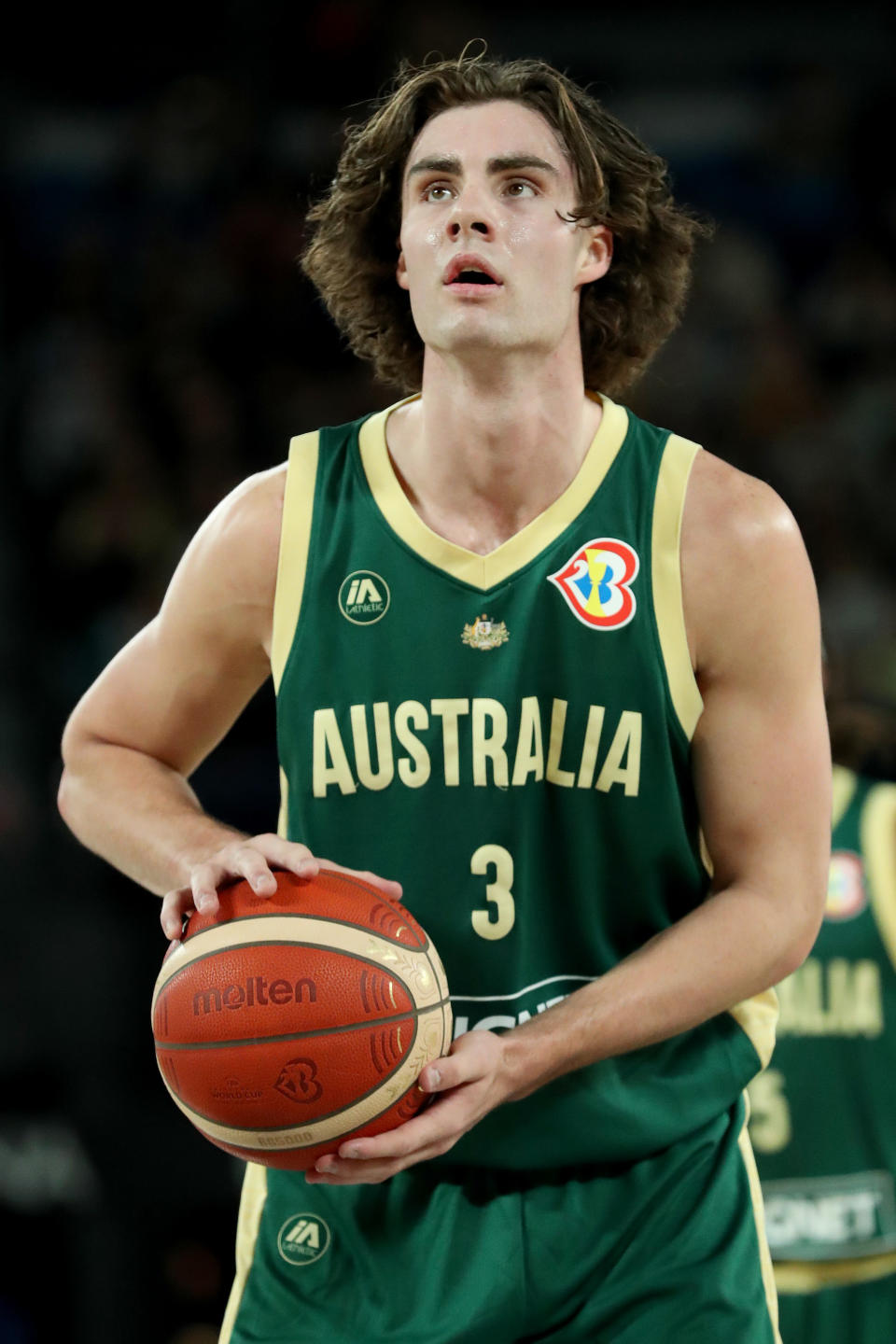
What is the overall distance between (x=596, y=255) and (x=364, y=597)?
86 cm

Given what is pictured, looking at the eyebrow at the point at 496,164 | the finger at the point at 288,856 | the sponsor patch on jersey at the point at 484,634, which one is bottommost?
the finger at the point at 288,856

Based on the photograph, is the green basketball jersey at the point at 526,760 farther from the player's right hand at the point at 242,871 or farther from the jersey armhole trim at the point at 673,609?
the player's right hand at the point at 242,871

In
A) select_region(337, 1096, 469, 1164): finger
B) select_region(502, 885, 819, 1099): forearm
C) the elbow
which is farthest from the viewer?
the elbow

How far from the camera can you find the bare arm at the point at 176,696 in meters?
2.93

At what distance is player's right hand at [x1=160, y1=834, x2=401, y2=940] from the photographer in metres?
2.45

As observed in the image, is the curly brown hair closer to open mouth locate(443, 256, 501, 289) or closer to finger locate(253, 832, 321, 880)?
open mouth locate(443, 256, 501, 289)

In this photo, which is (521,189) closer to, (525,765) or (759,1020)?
(525,765)

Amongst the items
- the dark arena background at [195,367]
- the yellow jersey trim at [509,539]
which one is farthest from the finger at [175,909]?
the dark arena background at [195,367]

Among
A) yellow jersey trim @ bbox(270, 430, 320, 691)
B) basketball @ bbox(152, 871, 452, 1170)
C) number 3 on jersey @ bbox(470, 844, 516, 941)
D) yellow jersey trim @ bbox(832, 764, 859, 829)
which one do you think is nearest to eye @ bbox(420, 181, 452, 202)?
yellow jersey trim @ bbox(270, 430, 320, 691)

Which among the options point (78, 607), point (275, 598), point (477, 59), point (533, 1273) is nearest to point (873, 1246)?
point (533, 1273)

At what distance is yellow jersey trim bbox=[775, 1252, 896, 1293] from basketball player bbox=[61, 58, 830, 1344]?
1.76 metres

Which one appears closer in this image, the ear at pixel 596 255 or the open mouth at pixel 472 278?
the open mouth at pixel 472 278

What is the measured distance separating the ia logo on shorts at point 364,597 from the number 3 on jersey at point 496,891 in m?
0.44

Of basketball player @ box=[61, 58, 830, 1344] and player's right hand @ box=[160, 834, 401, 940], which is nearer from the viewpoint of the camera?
player's right hand @ box=[160, 834, 401, 940]
